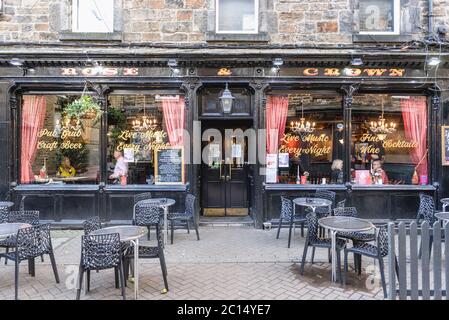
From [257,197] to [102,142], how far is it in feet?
14.7

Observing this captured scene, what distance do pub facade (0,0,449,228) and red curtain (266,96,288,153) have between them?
0.10 ft

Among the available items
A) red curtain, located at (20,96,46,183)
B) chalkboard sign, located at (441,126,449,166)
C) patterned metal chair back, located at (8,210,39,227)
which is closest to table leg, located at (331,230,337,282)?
chalkboard sign, located at (441,126,449,166)

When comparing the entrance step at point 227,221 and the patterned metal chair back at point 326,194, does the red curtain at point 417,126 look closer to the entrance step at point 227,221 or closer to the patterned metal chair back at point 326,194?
the patterned metal chair back at point 326,194

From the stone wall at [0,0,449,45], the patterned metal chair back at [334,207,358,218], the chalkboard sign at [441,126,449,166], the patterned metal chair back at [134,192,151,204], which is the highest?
the stone wall at [0,0,449,45]

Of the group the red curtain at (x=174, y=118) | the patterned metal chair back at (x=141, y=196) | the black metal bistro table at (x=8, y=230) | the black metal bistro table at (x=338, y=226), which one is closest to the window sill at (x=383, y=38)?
the red curtain at (x=174, y=118)

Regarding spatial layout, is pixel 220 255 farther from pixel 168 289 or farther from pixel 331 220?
pixel 331 220

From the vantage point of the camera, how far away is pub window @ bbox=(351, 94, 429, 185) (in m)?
9.23

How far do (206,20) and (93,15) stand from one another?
314 centimetres

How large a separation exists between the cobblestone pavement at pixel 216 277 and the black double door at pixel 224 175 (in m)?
2.42

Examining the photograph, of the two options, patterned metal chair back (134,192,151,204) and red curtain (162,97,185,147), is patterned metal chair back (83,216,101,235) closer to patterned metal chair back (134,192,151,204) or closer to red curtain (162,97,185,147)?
patterned metal chair back (134,192,151,204)

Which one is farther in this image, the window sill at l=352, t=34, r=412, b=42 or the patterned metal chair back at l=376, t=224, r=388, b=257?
the window sill at l=352, t=34, r=412, b=42

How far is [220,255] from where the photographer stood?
22.3 ft

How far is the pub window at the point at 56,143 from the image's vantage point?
9.05 metres

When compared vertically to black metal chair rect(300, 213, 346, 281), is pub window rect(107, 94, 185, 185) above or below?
above
